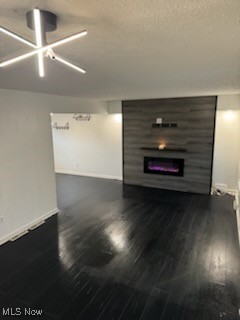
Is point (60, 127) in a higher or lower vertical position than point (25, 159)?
higher

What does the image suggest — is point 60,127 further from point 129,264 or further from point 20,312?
point 20,312

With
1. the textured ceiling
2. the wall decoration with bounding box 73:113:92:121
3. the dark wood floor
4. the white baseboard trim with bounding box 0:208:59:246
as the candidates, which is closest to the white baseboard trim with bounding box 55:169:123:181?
the wall decoration with bounding box 73:113:92:121

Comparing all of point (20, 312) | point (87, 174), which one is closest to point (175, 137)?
A: point (87, 174)

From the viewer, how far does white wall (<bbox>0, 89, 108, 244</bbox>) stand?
385 cm

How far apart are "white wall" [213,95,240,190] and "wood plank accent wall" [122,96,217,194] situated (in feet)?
0.55

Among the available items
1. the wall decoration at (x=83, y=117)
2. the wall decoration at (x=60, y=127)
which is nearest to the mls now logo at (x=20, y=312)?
the wall decoration at (x=83, y=117)

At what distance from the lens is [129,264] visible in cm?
327

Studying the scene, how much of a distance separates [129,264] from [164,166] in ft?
12.5

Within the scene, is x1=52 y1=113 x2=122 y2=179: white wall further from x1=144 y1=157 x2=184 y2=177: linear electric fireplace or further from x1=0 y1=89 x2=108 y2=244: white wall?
x1=0 y1=89 x2=108 y2=244: white wall

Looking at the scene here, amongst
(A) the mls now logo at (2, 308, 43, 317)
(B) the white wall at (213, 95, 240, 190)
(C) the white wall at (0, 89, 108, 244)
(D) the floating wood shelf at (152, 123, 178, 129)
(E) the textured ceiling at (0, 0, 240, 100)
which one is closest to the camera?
(E) the textured ceiling at (0, 0, 240, 100)

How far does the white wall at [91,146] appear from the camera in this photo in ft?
24.3

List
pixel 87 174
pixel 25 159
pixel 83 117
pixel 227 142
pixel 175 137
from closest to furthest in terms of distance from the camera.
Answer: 1. pixel 25 159
2. pixel 227 142
3. pixel 175 137
4. pixel 83 117
5. pixel 87 174

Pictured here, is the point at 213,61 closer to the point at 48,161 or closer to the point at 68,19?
the point at 68,19

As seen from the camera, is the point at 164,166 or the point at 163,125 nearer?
the point at 163,125
